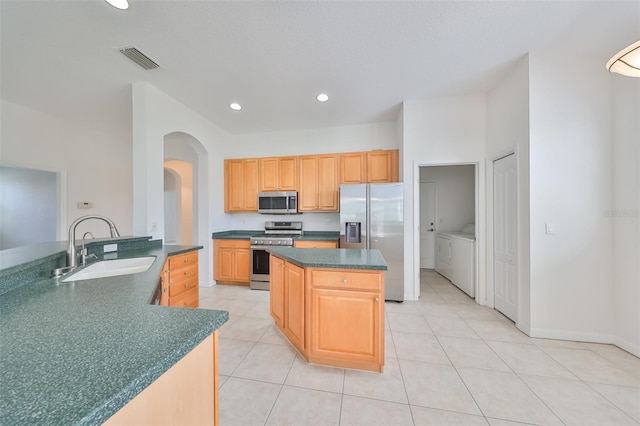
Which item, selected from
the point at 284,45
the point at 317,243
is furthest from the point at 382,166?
the point at 284,45

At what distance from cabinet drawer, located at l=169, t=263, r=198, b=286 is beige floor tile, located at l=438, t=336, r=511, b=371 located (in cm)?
264

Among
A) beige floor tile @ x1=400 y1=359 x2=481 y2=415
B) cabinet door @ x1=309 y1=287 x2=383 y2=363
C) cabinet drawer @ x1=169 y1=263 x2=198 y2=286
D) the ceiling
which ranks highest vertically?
the ceiling

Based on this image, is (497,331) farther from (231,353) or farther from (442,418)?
(231,353)

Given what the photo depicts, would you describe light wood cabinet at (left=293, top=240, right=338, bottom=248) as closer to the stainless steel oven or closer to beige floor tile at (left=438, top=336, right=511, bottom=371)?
the stainless steel oven

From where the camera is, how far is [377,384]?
5.68 feet

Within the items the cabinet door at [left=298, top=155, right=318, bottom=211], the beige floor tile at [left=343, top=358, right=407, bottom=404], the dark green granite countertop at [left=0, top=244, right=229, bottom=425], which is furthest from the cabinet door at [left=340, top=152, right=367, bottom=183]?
the dark green granite countertop at [left=0, top=244, right=229, bottom=425]

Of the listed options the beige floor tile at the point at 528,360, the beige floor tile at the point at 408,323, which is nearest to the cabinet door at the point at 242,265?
the beige floor tile at the point at 408,323

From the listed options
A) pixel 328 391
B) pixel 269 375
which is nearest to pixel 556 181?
pixel 328 391

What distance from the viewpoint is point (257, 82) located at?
2840mm

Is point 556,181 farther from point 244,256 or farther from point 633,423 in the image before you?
point 244,256

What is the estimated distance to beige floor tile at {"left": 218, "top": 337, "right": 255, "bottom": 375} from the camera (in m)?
1.92

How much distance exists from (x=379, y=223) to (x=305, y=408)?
243cm

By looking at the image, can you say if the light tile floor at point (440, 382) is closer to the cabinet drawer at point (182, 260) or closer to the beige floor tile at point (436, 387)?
the beige floor tile at point (436, 387)

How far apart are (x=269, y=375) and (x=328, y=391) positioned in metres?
0.49
